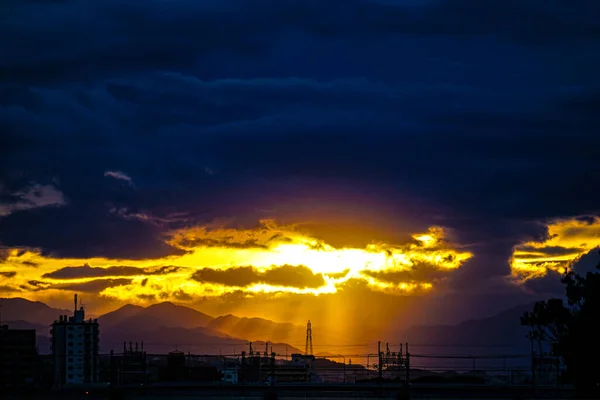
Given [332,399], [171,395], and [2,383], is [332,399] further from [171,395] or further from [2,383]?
[2,383]

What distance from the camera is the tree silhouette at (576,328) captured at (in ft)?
151

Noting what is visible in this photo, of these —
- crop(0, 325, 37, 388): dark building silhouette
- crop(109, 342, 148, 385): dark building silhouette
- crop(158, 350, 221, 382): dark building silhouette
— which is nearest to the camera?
crop(109, 342, 148, 385): dark building silhouette

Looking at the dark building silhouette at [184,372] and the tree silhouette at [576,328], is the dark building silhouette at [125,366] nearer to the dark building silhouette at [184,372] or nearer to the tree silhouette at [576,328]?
the dark building silhouette at [184,372]

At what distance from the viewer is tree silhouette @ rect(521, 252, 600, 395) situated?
46000 mm

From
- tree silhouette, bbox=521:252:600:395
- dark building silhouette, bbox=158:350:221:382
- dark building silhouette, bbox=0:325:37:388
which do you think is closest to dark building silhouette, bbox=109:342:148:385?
dark building silhouette, bbox=158:350:221:382

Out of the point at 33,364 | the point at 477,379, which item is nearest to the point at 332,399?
the point at 33,364

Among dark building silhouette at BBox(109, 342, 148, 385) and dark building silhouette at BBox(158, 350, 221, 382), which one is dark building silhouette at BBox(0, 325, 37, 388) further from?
dark building silhouette at BBox(158, 350, 221, 382)

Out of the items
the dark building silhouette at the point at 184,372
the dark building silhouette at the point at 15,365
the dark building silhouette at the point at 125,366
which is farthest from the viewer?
the dark building silhouette at the point at 184,372

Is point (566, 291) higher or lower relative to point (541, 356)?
higher

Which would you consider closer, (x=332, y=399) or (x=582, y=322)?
(x=332, y=399)

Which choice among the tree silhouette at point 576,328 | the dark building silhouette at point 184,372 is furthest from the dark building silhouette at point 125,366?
the tree silhouette at point 576,328

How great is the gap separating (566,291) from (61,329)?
266 feet

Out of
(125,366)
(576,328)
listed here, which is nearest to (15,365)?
(125,366)

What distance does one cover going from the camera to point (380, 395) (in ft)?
143
